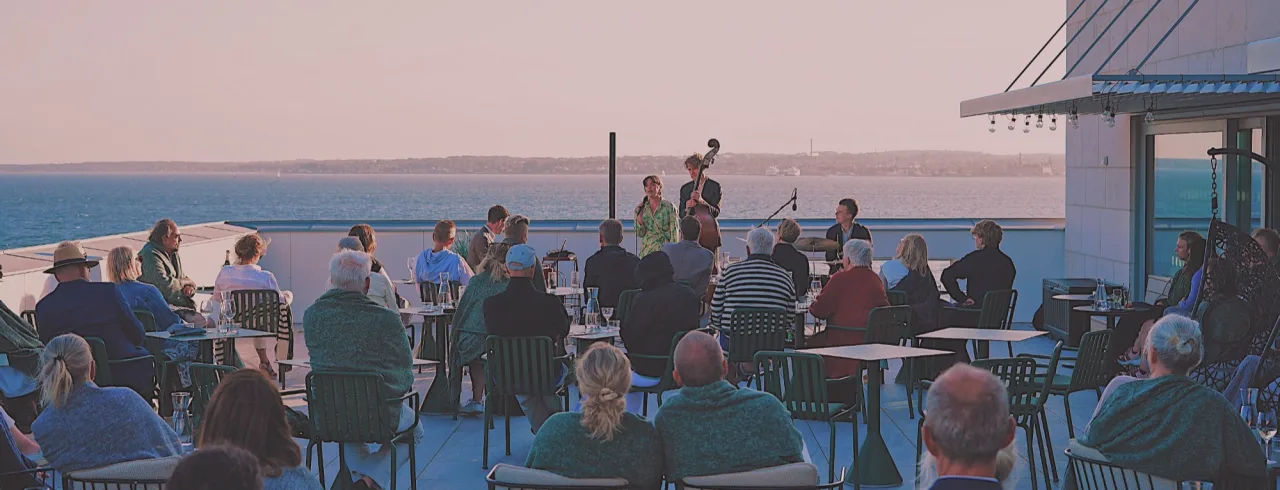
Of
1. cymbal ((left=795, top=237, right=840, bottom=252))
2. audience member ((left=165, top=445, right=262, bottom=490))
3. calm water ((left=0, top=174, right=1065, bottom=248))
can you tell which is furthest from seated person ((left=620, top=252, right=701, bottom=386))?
calm water ((left=0, top=174, right=1065, bottom=248))

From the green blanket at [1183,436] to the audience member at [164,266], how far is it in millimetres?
6566

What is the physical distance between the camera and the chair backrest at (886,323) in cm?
729

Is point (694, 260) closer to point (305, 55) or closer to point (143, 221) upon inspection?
point (305, 55)

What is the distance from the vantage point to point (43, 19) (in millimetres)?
59219

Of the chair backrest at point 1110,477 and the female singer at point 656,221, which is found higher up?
the female singer at point 656,221

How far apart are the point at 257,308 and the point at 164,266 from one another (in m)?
1.00

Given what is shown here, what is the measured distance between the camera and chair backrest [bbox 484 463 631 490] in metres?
3.64

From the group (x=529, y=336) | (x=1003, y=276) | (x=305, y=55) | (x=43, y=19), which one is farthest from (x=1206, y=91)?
(x=43, y=19)

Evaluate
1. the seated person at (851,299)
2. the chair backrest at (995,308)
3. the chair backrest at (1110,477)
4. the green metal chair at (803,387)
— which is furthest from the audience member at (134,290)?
the chair backrest at (1110,477)

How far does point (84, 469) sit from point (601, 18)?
34.6 m

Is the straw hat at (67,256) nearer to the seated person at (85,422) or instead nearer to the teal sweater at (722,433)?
the seated person at (85,422)

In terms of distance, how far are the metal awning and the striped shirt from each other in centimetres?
204

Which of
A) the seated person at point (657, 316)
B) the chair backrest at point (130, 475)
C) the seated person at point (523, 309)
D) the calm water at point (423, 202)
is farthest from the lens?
the calm water at point (423, 202)

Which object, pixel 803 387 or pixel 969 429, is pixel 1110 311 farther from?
pixel 969 429
